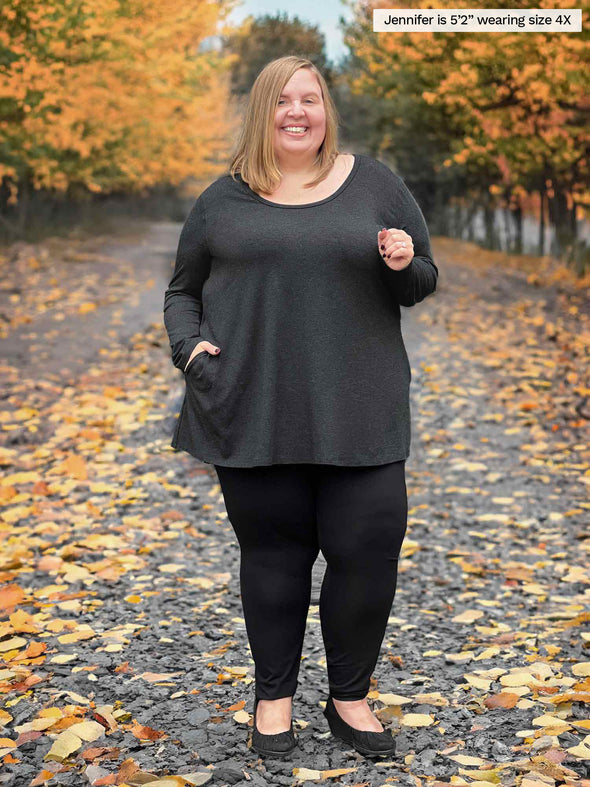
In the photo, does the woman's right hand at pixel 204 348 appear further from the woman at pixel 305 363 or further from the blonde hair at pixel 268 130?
Result: the blonde hair at pixel 268 130

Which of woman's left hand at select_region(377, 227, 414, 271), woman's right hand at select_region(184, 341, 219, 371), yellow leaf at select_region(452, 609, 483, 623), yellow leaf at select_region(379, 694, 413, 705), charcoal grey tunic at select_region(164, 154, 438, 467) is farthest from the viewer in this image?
yellow leaf at select_region(452, 609, 483, 623)

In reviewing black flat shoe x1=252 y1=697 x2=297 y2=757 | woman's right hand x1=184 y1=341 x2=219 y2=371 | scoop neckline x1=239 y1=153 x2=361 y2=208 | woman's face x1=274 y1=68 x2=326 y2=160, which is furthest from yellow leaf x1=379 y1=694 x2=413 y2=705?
woman's face x1=274 y1=68 x2=326 y2=160

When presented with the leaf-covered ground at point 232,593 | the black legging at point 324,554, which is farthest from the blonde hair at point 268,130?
the leaf-covered ground at point 232,593

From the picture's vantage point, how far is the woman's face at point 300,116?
298 cm

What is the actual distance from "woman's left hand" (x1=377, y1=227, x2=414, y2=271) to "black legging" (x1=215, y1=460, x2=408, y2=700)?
61cm

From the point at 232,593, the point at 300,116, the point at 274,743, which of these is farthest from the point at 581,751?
the point at 232,593

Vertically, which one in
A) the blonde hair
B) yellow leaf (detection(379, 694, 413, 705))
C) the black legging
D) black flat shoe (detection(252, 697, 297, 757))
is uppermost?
the blonde hair

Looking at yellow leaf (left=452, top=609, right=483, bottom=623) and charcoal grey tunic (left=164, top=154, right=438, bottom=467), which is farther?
yellow leaf (left=452, top=609, right=483, bottom=623)

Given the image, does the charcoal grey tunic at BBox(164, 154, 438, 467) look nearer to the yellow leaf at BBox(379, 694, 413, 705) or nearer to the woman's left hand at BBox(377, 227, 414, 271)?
the woman's left hand at BBox(377, 227, 414, 271)

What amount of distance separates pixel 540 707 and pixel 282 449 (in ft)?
4.54

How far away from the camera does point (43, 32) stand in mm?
10305

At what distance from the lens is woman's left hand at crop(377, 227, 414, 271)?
9.16 feet

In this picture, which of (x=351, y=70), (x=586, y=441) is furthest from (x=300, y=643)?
(x=351, y=70)

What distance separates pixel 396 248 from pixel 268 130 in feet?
1.87
